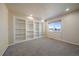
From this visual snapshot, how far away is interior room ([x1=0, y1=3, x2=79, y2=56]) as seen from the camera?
3.10m

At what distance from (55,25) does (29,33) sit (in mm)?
2746

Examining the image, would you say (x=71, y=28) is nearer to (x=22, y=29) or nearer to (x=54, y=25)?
(x=54, y=25)

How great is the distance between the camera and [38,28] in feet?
23.5

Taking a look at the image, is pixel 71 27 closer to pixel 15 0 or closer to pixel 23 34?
pixel 23 34

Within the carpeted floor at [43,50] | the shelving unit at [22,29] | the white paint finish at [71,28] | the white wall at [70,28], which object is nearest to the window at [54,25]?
the white wall at [70,28]

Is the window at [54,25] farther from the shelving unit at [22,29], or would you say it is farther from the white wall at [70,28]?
the shelving unit at [22,29]

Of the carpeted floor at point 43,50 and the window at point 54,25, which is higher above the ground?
the window at point 54,25

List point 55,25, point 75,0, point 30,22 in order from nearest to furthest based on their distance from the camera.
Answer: point 75,0 → point 30,22 → point 55,25

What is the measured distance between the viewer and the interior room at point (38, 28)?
3.10 metres

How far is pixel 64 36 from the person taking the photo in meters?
5.21

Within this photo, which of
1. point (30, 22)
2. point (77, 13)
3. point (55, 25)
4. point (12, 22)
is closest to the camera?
point (77, 13)

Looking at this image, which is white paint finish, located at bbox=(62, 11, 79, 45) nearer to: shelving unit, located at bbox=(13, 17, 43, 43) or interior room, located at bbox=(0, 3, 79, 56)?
interior room, located at bbox=(0, 3, 79, 56)

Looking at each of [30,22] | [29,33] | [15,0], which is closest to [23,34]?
[29,33]

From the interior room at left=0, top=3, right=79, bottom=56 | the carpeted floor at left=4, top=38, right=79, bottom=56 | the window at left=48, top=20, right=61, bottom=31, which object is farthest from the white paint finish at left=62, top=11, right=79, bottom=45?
the window at left=48, top=20, right=61, bottom=31
